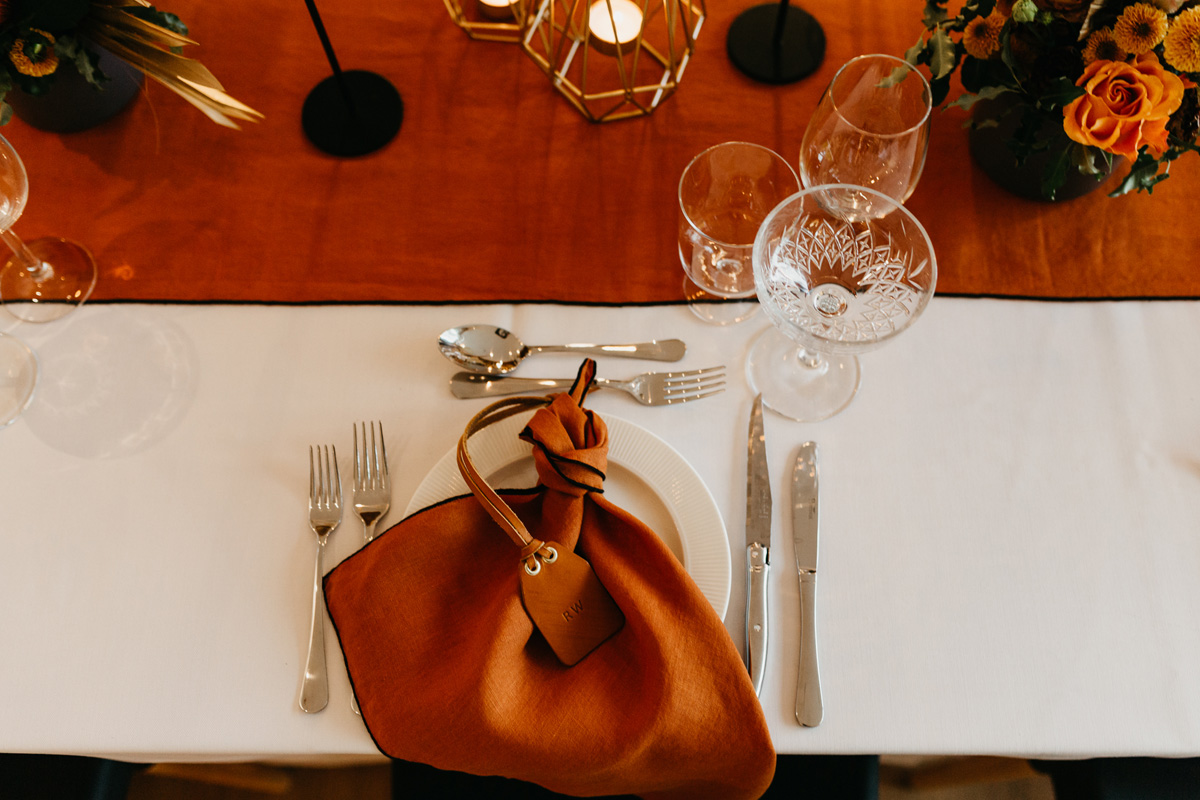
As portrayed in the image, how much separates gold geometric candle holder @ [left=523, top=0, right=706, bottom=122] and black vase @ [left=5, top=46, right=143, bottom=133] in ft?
1.63

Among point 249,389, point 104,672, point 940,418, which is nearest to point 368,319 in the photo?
point 249,389

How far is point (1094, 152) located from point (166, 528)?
1.00 metres

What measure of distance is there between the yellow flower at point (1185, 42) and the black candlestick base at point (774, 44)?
398 mm

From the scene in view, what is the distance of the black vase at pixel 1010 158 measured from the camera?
31.8 inches

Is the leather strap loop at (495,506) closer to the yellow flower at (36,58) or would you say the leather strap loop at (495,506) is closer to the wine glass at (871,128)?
the wine glass at (871,128)

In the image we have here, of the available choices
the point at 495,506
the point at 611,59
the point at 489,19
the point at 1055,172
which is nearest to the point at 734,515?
the point at 495,506

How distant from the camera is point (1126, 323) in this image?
0.83 meters

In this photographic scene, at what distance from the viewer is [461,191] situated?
0.92 m

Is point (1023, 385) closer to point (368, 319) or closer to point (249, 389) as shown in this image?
point (368, 319)

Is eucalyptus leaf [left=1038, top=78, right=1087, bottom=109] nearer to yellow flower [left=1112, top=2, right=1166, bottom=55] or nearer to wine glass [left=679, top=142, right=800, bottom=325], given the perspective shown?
yellow flower [left=1112, top=2, right=1166, bottom=55]

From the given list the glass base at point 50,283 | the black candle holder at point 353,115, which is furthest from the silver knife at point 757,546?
the glass base at point 50,283

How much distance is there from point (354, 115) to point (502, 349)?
1.22ft

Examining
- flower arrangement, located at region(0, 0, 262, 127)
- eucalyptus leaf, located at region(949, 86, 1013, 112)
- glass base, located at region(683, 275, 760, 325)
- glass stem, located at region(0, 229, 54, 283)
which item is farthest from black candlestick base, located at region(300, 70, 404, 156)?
eucalyptus leaf, located at region(949, 86, 1013, 112)

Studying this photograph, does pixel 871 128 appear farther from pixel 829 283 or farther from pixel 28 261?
pixel 28 261
